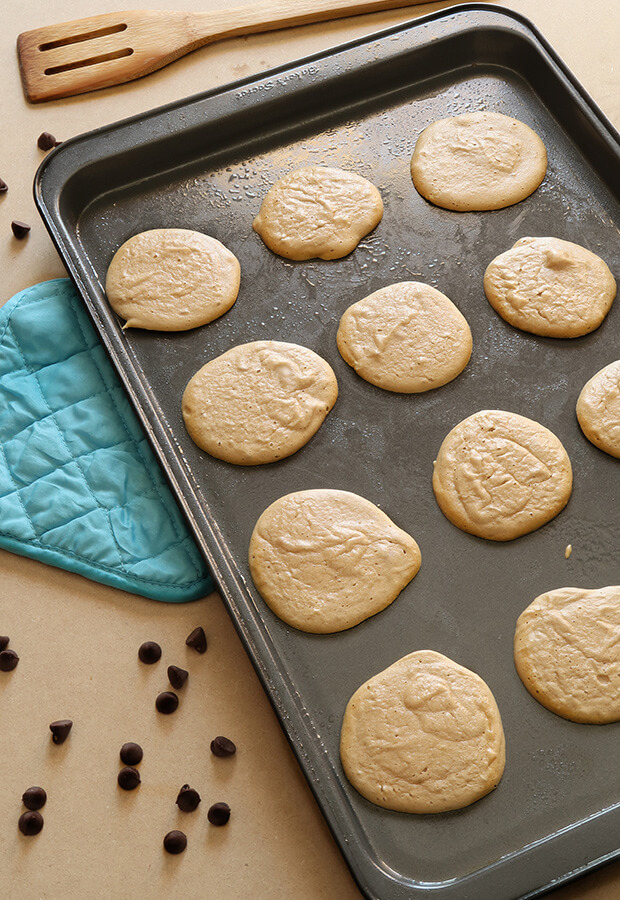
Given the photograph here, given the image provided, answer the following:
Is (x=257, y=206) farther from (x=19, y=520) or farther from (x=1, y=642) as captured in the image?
(x=1, y=642)

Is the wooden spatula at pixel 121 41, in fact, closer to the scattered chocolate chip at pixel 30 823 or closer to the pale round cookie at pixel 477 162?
the pale round cookie at pixel 477 162

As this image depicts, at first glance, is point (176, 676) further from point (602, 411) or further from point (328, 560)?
point (602, 411)

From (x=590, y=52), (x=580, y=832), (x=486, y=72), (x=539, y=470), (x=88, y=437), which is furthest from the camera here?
(x=590, y=52)

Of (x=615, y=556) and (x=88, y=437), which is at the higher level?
(x=88, y=437)

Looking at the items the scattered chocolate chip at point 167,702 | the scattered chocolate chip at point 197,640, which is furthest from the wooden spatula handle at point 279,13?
the scattered chocolate chip at point 167,702

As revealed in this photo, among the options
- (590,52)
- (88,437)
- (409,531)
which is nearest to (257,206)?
(88,437)

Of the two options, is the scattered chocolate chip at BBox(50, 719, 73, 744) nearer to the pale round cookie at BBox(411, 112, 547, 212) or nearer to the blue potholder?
the blue potholder
